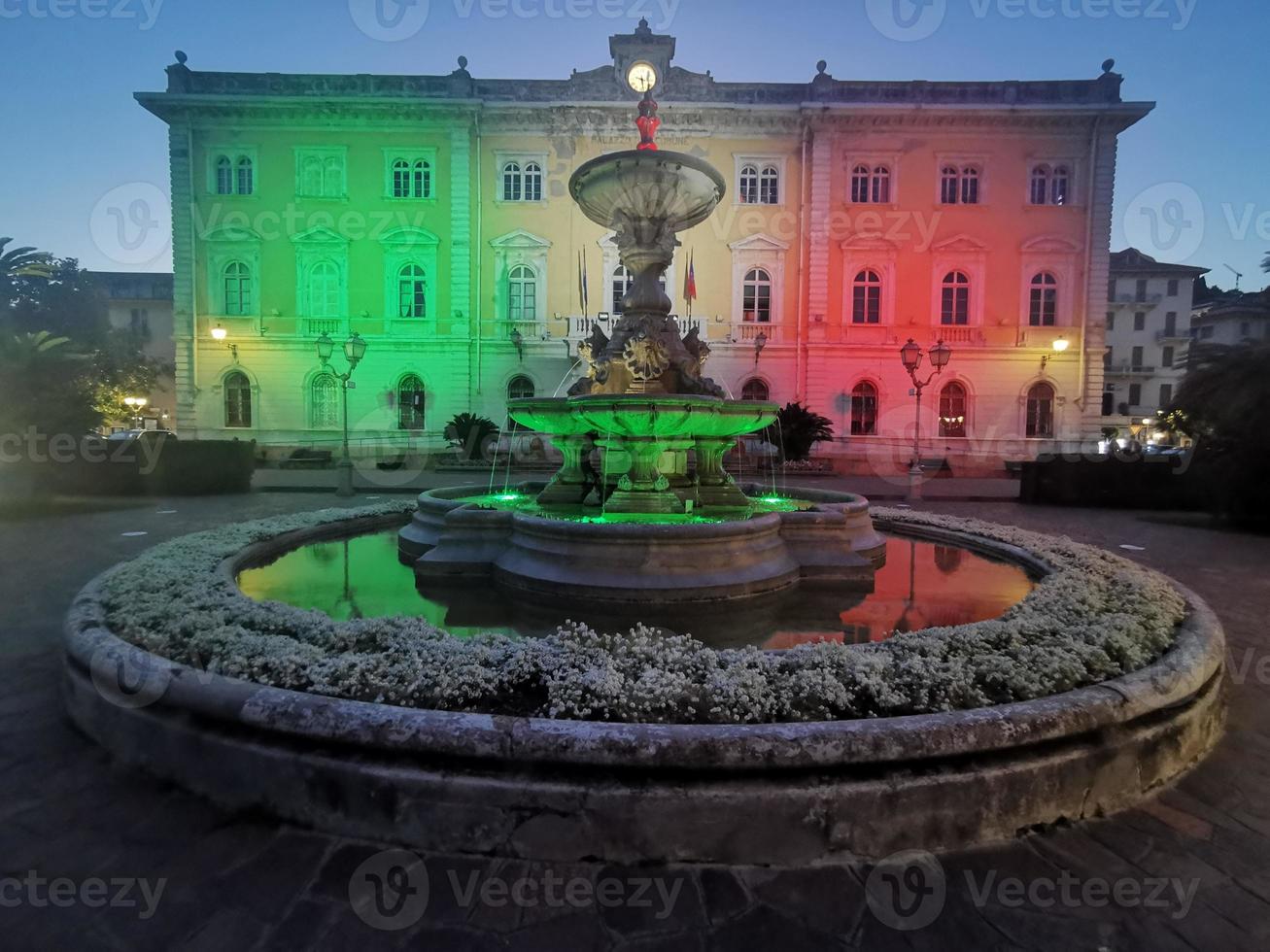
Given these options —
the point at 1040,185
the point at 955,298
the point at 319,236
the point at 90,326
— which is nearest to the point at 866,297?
the point at 955,298

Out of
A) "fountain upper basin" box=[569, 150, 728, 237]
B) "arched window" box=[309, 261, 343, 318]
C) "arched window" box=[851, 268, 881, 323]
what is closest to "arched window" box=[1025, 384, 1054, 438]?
"arched window" box=[851, 268, 881, 323]

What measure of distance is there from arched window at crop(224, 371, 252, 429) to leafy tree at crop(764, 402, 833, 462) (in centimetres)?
2291

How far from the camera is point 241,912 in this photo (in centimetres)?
227

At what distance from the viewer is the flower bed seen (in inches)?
117

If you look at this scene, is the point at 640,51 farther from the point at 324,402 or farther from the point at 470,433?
the point at 324,402

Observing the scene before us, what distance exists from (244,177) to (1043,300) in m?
35.7

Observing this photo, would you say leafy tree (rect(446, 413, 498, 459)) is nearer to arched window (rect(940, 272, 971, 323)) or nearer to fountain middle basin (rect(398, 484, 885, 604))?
fountain middle basin (rect(398, 484, 885, 604))

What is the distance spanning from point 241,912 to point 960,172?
33.6m

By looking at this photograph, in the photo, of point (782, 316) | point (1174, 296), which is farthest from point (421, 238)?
point (1174, 296)

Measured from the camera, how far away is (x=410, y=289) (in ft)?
92.8

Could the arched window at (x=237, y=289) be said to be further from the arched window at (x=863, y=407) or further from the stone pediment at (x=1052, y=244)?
the stone pediment at (x=1052, y=244)

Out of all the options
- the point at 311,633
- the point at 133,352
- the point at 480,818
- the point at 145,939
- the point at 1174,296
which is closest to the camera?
the point at 145,939

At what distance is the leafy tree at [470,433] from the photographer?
83.7 ft

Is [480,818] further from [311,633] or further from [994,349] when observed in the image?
[994,349]
